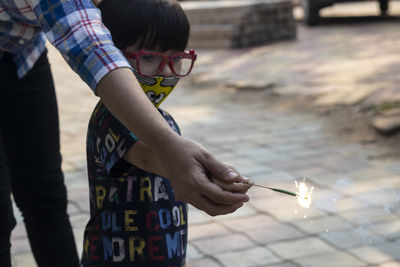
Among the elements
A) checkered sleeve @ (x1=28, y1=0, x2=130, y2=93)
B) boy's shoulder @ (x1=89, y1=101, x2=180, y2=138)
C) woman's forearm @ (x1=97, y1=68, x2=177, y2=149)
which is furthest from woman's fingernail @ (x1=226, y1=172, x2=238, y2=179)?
boy's shoulder @ (x1=89, y1=101, x2=180, y2=138)

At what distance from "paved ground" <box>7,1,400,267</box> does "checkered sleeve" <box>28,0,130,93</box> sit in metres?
0.91

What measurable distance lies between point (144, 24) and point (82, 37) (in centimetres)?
39

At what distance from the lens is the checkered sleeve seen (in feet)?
4.40

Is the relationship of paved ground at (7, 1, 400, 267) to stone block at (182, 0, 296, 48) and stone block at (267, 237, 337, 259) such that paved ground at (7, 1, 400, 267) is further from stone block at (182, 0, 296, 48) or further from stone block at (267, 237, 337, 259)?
stone block at (182, 0, 296, 48)

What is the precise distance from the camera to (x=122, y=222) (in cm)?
177

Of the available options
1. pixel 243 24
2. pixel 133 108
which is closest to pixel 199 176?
pixel 133 108

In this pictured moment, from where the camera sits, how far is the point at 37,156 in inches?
87.4

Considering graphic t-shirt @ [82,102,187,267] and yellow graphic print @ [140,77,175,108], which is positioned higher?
yellow graphic print @ [140,77,175,108]

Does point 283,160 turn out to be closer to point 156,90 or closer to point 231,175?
point 156,90

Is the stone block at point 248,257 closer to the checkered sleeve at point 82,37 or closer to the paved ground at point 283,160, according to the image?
the paved ground at point 283,160

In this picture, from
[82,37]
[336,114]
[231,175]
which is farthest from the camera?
[336,114]

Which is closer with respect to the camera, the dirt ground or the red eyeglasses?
the red eyeglasses

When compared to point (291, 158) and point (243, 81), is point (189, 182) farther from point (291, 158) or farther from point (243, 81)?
point (243, 81)

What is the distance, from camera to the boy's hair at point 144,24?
1750 mm
